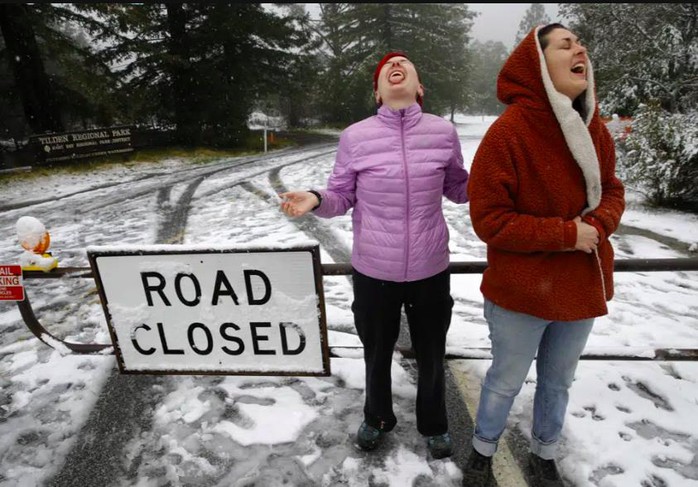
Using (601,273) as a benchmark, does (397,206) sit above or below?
above

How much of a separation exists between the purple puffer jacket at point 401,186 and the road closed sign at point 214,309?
0.53 meters

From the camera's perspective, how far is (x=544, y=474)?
219cm

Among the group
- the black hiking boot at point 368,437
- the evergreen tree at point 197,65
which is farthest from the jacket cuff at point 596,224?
the evergreen tree at point 197,65

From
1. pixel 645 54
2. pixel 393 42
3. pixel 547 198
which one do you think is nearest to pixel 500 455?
pixel 547 198

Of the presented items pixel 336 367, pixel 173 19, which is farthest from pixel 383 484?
pixel 173 19

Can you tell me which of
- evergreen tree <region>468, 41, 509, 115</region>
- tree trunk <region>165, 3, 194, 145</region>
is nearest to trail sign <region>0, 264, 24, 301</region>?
tree trunk <region>165, 3, 194, 145</region>

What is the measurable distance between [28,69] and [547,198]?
17.3 metres

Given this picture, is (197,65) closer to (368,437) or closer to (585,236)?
(368,437)

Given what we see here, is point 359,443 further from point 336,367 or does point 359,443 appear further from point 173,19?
point 173,19

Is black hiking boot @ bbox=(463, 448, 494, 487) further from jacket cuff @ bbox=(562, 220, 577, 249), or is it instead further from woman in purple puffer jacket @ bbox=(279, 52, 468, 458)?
jacket cuff @ bbox=(562, 220, 577, 249)

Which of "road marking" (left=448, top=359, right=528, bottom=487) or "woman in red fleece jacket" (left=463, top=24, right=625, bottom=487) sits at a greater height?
"woman in red fleece jacket" (left=463, top=24, right=625, bottom=487)

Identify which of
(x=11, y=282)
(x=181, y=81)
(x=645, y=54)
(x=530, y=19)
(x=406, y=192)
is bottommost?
(x=11, y=282)

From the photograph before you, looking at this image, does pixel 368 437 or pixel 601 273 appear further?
pixel 368 437

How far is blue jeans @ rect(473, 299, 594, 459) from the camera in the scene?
1.88 metres
